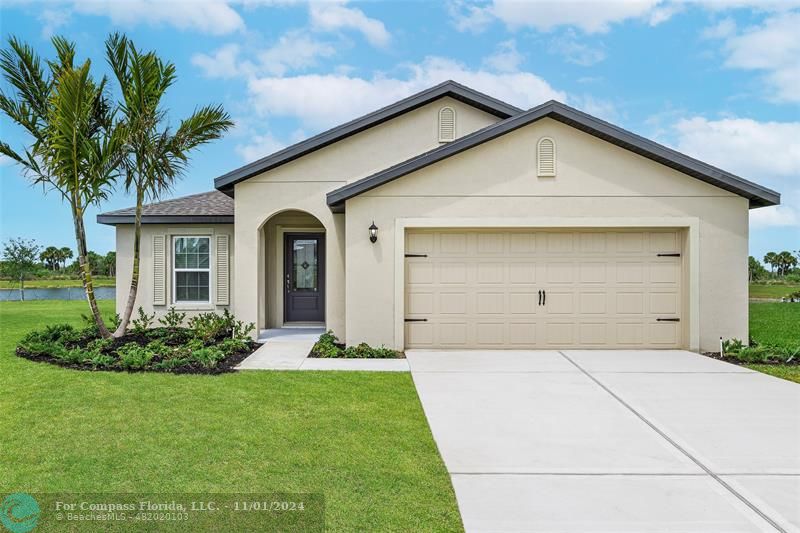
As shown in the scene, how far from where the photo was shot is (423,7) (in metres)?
10.5

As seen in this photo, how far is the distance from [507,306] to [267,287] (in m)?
6.25

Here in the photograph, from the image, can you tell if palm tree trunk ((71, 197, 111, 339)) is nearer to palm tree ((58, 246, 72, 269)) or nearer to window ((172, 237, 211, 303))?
window ((172, 237, 211, 303))

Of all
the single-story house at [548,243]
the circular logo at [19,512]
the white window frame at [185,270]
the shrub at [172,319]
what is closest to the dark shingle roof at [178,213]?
the white window frame at [185,270]

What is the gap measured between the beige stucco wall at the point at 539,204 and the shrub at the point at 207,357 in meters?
2.48

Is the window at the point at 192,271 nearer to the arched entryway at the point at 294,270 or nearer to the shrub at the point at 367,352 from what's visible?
the arched entryway at the point at 294,270

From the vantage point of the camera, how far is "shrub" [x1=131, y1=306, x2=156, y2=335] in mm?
11662

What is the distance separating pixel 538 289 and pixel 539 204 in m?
1.68

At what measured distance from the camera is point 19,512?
11.4 feet

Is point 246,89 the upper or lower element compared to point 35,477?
upper

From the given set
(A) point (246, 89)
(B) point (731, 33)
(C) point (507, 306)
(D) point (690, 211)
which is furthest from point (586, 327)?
(A) point (246, 89)

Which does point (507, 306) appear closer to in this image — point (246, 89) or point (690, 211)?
point (690, 211)

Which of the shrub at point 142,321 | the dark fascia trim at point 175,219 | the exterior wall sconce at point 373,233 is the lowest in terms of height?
the shrub at point 142,321

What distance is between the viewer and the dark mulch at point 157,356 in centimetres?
802

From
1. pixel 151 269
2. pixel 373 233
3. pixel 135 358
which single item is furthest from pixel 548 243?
pixel 151 269
